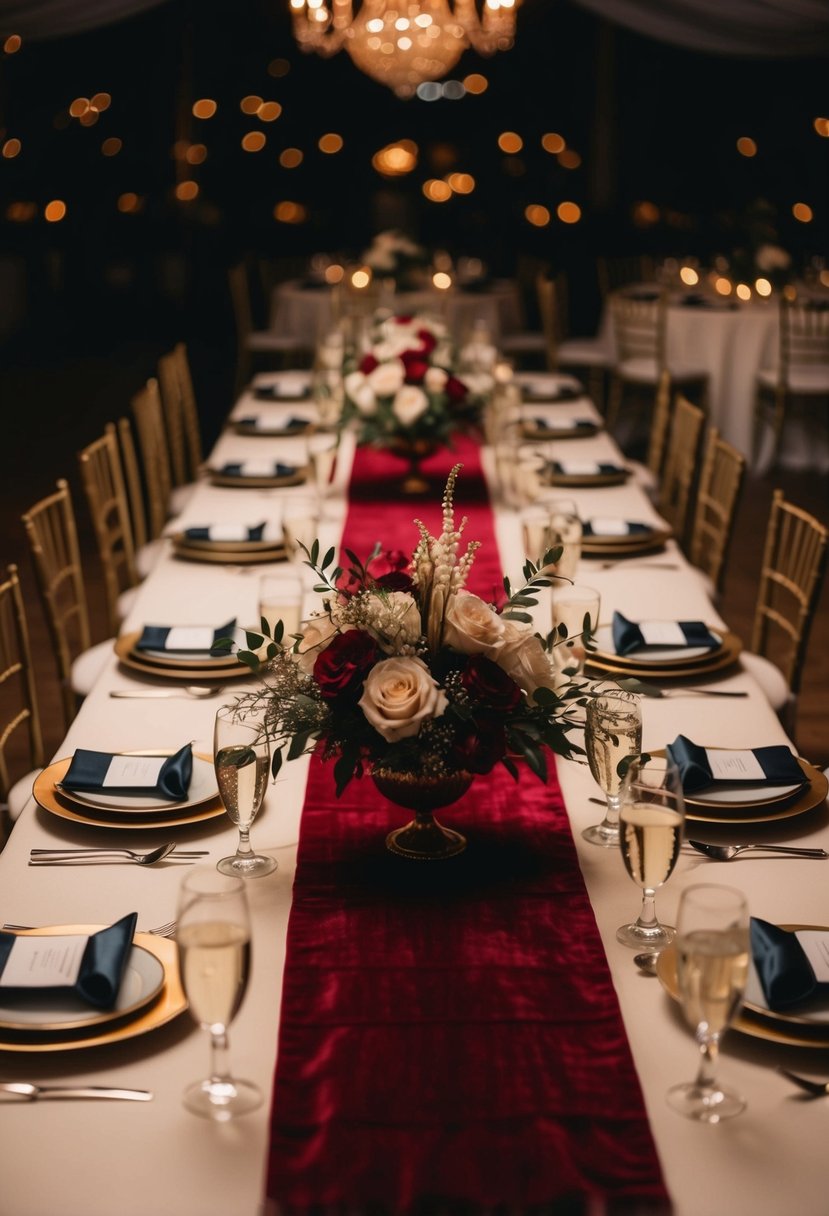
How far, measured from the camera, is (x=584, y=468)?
14.3ft

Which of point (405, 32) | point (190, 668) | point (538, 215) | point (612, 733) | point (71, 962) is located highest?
point (405, 32)

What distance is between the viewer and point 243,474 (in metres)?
4.22

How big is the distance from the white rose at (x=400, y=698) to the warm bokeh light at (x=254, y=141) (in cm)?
1255

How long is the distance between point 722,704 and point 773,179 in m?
9.54

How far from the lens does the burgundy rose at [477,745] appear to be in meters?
1.77

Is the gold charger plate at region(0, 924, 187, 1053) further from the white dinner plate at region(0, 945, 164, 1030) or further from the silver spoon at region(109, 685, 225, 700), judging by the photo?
the silver spoon at region(109, 685, 225, 700)

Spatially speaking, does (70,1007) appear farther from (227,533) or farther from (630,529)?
(630,529)

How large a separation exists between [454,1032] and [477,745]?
1.18 feet

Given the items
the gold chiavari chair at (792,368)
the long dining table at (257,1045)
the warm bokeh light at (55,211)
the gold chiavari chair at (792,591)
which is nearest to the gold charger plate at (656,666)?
the long dining table at (257,1045)

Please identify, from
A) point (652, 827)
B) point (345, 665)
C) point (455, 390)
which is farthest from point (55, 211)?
point (652, 827)

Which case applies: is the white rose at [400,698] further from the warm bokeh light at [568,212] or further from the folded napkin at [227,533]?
the warm bokeh light at [568,212]

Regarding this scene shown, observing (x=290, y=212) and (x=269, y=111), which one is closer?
(x=269, y=111)

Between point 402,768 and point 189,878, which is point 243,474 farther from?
point 189,878

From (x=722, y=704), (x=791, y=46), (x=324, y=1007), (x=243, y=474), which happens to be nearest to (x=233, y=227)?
(x=791, y=46)
